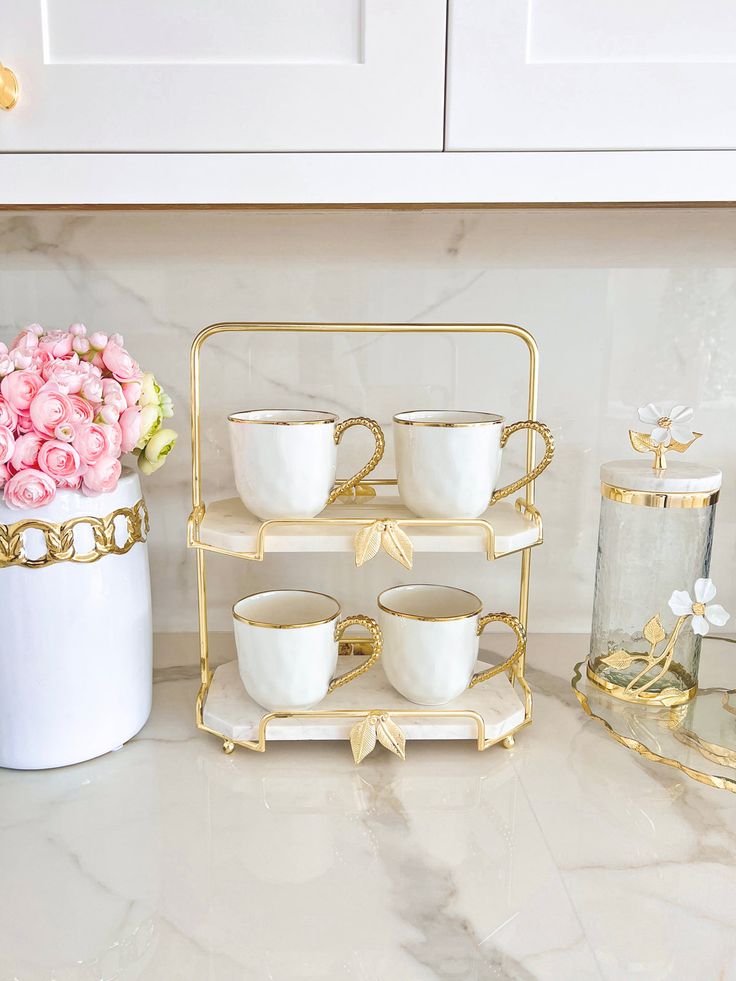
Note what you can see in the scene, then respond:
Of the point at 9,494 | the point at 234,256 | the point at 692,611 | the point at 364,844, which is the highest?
the point at 234,256

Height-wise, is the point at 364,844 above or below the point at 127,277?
below

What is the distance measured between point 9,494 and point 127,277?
379 millimetres

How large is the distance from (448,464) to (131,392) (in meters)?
0.31

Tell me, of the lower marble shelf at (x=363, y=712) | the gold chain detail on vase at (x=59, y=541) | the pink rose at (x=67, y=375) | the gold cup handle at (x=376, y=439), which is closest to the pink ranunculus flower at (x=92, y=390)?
the pink rose at (x=67, y=375)

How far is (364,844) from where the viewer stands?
2.06 ft

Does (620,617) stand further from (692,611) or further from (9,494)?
(9,494)

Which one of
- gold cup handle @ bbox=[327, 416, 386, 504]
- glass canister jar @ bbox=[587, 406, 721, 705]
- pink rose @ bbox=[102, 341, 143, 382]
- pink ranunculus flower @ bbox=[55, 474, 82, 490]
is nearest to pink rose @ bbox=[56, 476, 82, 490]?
pink ranunculus flower @ bbox=[55, 474, 82, 490]

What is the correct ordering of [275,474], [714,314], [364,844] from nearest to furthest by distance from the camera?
[364,844], [275,474], [714,314]

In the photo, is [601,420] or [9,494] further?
[601,420]

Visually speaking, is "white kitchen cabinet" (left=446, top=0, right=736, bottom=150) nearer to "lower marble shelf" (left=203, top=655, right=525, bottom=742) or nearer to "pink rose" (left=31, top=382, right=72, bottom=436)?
"pink rose" (left=31, top=382, right=72, bottom=436)

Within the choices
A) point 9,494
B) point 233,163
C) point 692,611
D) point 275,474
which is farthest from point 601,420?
point 9,494

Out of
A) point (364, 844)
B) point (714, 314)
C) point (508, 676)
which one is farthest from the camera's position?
point (714, 314)

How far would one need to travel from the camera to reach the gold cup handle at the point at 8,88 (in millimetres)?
601

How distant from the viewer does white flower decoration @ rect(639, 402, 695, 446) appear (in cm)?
81
